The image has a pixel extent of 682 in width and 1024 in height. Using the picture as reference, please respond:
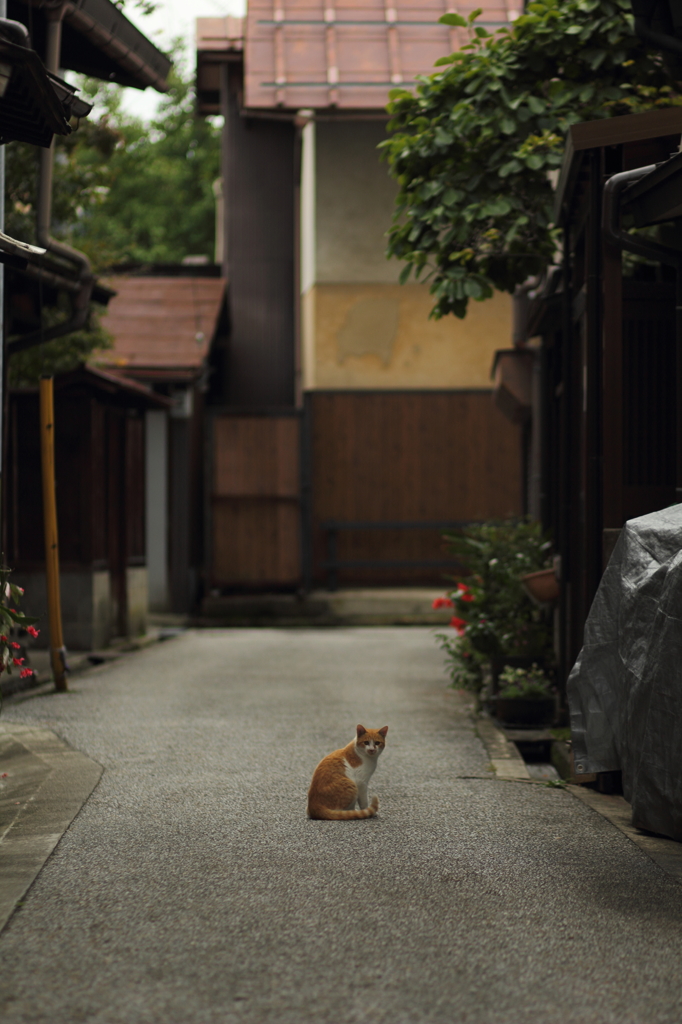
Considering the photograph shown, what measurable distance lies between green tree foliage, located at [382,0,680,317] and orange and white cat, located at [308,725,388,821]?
14.8ft

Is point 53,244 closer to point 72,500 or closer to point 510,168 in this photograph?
point 72,500

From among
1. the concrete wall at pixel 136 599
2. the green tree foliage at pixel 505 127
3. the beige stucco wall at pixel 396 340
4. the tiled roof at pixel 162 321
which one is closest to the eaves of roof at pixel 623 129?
the green tree foliage at pixel 505 127

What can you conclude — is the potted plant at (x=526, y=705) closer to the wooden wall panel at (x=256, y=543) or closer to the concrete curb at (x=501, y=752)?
the concrete curb at (x=501, y=752)

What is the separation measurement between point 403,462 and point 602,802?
12.1m

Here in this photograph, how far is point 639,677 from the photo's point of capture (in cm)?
534

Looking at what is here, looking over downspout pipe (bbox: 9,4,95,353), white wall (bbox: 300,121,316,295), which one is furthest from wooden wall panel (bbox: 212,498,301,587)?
downspout pipe (bbox: 9,4,95,353)

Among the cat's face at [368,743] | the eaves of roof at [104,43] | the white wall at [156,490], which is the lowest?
the cat's face at [368,743]

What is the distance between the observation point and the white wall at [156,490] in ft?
56.3

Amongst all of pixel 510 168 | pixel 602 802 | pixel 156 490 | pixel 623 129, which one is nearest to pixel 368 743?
pixel 602 802

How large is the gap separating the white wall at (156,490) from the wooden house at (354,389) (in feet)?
2.58

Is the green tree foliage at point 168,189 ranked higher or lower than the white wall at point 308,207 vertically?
higher

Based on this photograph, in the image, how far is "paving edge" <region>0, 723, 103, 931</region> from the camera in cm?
Answer: 479

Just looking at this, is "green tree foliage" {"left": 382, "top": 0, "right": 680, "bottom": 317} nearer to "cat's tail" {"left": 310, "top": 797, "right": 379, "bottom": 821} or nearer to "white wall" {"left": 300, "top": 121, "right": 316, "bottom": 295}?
"cat's tail" {"left": 310, "top": 797, "right": 379, "bottom": 821}

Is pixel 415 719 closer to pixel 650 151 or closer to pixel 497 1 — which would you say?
pixel 650 151
